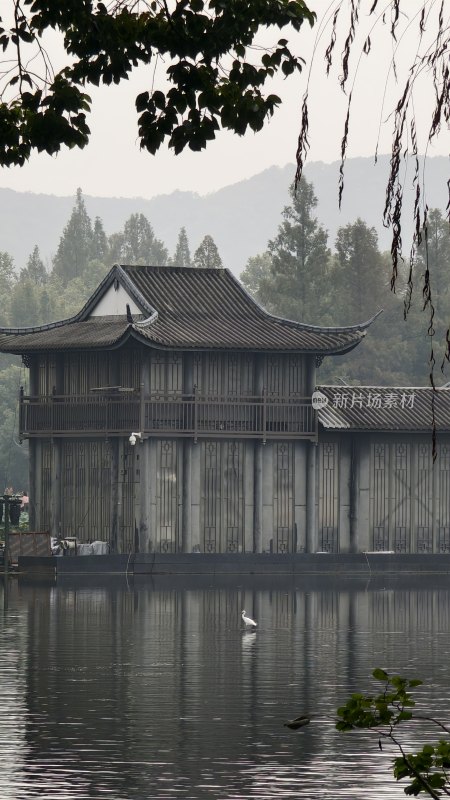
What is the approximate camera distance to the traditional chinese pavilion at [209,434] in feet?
186

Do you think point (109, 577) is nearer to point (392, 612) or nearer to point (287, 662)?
point (392, 612)

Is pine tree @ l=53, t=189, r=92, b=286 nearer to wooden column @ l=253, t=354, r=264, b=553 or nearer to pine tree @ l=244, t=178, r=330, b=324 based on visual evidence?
pine tree @ l=244, t=178, r=330, b=324

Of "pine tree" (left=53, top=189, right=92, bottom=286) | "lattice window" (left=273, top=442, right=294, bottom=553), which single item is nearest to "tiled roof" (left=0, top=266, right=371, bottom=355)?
"lattice window" (left=273, top=442, right=294, bottom=553)

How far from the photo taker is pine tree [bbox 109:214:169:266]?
145 m

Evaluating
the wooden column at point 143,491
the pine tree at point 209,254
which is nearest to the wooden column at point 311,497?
the wooden column at point 143,491

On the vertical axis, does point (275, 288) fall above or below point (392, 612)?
above

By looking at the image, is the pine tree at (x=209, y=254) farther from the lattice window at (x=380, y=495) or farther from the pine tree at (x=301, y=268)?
the lattice window at (x=380, y=495)

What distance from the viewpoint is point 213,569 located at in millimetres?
56375

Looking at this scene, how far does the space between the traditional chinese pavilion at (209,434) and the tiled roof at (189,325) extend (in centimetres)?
6

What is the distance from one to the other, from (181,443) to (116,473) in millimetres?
2010

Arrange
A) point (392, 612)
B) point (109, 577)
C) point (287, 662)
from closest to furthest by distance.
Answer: point (287, 662) → point (392, 612) → point (109, 577)

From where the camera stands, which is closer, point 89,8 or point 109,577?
point 89,8

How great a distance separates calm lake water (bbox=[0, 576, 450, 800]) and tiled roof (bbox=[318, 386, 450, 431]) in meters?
7.53

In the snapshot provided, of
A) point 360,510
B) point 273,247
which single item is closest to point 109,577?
point 360,510
